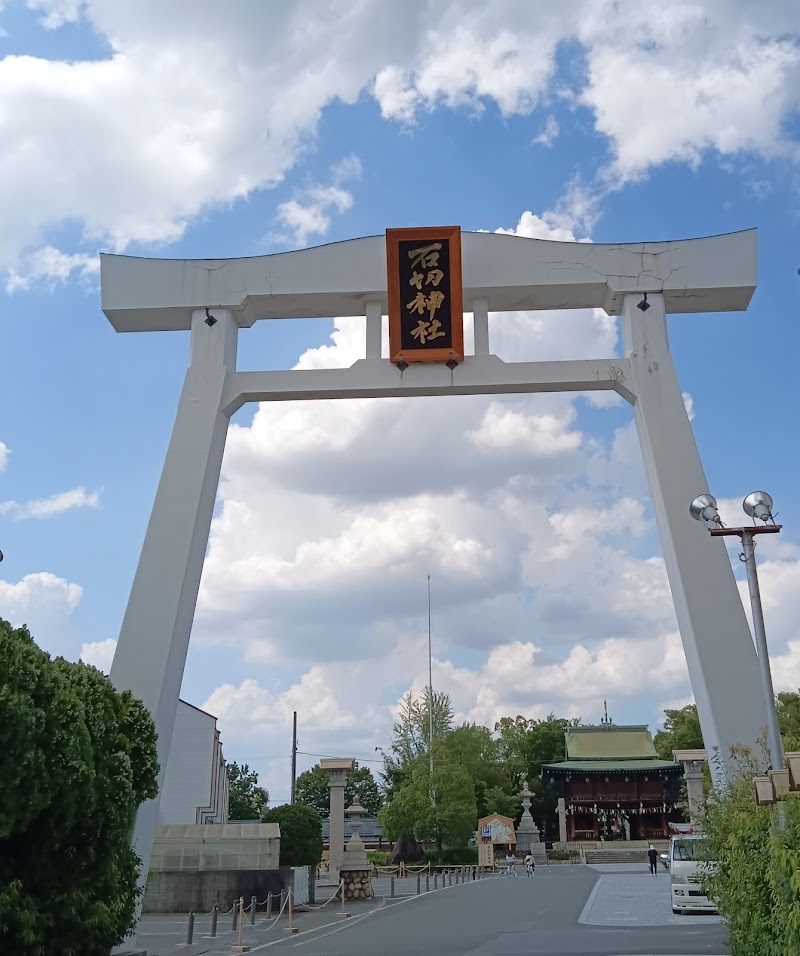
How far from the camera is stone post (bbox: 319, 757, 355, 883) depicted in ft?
98.4

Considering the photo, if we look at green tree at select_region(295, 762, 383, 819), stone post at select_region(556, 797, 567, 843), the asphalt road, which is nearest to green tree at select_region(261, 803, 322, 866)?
the asphalt road

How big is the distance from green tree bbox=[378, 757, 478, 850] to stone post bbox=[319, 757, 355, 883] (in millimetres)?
12202

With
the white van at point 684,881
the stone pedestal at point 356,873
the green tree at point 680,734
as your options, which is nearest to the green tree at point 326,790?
the green tree at point 680,734

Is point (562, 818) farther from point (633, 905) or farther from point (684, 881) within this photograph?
point (684, 881)

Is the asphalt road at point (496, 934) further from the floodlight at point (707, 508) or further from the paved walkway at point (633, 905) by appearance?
the floodlight at point (707, 508)

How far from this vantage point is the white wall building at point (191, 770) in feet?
106

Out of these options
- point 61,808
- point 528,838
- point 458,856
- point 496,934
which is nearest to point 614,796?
point 528,838

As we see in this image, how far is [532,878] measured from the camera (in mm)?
34188

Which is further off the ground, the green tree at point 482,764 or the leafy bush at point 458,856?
the green tree at point 482,764

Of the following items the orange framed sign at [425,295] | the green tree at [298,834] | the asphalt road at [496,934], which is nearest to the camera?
the orange framed sign at [425,295]

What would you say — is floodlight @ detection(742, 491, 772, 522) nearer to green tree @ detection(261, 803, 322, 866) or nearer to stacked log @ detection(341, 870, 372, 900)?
green tree @ detection(261, 803, 322, 866)

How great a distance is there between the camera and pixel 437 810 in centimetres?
4259

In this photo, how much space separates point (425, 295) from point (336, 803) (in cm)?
2252

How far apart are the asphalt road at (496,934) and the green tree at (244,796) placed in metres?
38.5
